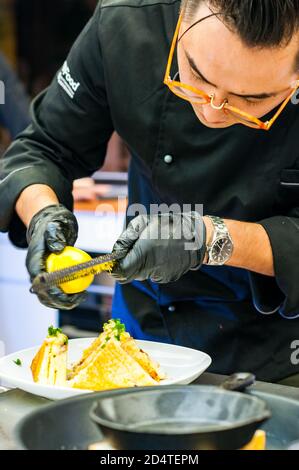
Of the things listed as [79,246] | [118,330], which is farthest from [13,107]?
[118,330]

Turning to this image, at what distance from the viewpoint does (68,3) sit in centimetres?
672

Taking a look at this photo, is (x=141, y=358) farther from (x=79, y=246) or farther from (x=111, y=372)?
(x=79, y=246)

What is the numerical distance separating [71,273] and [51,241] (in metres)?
0.25

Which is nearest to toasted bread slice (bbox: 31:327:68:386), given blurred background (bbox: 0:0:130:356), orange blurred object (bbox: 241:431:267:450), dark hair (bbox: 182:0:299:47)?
orange blurred object (bbox: 241:431:267:450)

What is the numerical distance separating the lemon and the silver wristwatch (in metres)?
0.30

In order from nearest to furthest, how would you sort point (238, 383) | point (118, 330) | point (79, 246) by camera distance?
point (238, 383) < point (118, 330) < point (79, 246)

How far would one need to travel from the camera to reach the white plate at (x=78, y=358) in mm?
1564

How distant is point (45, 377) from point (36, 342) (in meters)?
2.62

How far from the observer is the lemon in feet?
5.37

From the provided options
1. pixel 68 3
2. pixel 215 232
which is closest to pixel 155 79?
pixel 215 232

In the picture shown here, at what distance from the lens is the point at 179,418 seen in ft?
3.91

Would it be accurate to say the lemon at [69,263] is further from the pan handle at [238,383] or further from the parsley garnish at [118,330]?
the pan handle at [238,383]
